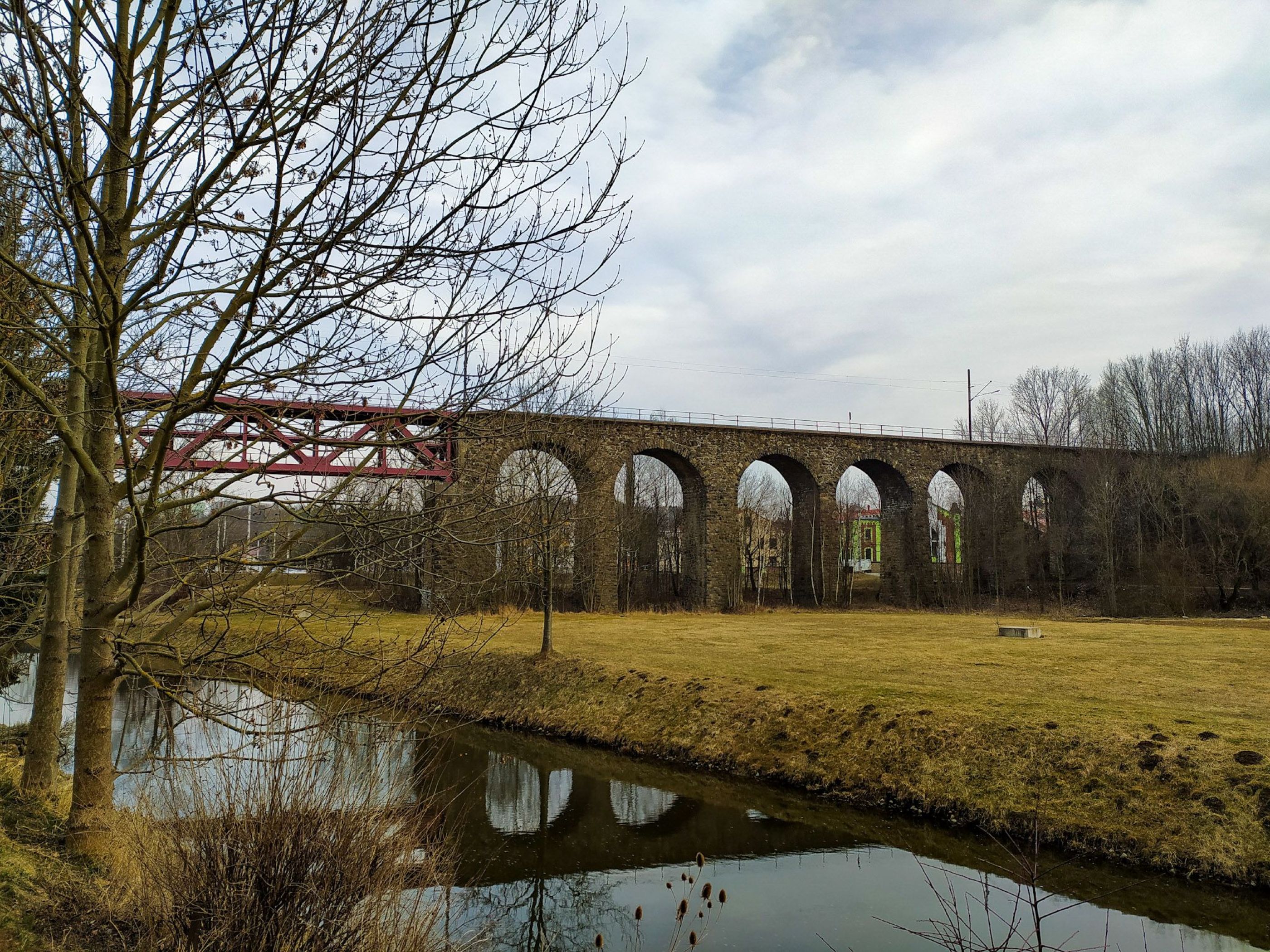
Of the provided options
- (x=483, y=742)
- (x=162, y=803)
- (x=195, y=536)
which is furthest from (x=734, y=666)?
(x=162, y=803)

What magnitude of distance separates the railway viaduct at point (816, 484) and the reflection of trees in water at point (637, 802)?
52.2 feet

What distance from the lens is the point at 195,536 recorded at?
5.94m

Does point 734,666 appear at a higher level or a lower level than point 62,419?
lower

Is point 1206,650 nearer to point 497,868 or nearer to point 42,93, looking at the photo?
point 497,868

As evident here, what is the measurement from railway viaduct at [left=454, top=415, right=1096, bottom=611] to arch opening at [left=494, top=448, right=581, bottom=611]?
16.9ft

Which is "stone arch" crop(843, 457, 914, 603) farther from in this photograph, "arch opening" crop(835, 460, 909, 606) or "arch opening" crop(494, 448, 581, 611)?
"arch opening" crop(494, 448, 581, 611)

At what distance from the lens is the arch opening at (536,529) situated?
351 centimetres

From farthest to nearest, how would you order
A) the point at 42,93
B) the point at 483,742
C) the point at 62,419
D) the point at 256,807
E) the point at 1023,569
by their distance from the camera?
the point at 1023,569 → the point at 483,742 → the point at 256,807 → the point at 62,419 → the point at 42,93

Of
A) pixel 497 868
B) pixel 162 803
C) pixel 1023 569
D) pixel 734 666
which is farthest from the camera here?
pixel 1023 569

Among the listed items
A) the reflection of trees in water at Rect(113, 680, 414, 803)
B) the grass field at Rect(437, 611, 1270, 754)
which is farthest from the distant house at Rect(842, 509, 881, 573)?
the reflection of trees in water at Rect(113, 680, 414, 803)

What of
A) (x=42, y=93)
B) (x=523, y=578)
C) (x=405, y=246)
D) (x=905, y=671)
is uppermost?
(x=42, y=93)

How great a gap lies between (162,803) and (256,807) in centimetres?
80

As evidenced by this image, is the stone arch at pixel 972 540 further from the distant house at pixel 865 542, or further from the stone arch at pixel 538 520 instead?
the stone arch at pixel 538 520

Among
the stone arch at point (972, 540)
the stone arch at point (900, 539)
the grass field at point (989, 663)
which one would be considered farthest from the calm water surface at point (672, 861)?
the stone arch at point (972, 540)
